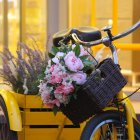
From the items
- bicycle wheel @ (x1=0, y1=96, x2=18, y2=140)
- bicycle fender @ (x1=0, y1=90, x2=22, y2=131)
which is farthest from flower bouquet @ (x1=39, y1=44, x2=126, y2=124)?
bicycle wheel @ (x1=0, y1=96, x2=18, y2=140)

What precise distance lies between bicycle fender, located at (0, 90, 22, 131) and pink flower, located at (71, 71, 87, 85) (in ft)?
2.59

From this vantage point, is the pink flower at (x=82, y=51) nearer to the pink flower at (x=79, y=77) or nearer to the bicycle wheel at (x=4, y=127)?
the pink flower at (x=79, y=77)

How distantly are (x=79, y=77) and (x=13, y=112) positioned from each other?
2.80ft

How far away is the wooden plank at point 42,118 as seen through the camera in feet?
13.8

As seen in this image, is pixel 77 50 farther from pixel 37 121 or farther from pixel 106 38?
pixel 37 121

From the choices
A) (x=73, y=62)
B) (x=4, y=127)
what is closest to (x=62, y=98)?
(x=73, y=62)

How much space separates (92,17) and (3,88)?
127 inches

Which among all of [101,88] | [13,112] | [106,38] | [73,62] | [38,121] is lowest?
[38,121]

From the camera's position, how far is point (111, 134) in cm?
343

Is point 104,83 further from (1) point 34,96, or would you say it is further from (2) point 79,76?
(1) point 34,96

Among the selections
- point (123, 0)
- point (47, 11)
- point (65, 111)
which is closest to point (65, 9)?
point (47, 11)

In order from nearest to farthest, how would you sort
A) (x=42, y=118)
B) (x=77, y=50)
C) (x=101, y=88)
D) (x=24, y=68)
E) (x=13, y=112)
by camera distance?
1. (x=101, y=88)
2. (x=77, y=50)
3. (x=13, y=112)
4. (x=42, y=118)
5. (x=24, y=68)

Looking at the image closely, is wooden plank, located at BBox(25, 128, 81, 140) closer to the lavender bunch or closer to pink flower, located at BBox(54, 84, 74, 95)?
the lavender bunch

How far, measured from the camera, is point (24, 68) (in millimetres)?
4324
